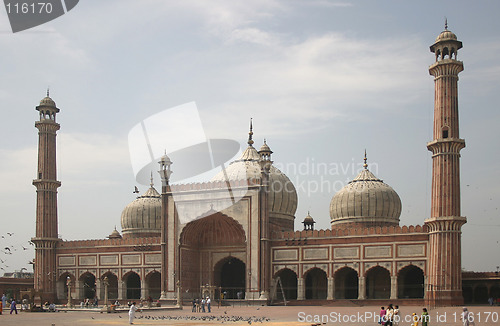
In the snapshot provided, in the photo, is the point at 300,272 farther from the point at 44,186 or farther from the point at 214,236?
the point at 44,186

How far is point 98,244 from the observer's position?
136 ft

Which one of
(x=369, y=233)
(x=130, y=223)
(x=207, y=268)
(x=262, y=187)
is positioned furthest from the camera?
(x=130, y=223)

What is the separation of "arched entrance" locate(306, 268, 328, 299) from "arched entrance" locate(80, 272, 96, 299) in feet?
44.2

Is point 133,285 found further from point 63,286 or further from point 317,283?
point 317,283

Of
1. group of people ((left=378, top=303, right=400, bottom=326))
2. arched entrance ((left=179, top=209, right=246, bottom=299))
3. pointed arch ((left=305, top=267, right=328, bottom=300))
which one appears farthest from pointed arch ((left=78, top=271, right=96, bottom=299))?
group of people ((left=378, top=303, right=400, bottom=326))

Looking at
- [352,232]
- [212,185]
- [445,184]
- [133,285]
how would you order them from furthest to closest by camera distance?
1. [133,285]
2. [212,185]
3. [352,232]
4. [445,184]

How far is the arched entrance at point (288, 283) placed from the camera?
122 feet

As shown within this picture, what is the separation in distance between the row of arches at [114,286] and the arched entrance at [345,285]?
1053 cm

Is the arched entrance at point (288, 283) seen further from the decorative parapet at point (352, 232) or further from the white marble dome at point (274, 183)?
the white marble dome at point (274, 183)

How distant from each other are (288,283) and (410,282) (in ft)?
21.7

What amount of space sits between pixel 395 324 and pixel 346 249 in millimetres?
17310

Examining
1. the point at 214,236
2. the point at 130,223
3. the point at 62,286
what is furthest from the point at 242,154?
the point at 62,286

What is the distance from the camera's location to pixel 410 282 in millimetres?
35250

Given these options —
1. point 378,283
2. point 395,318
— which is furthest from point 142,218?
point 395,318
